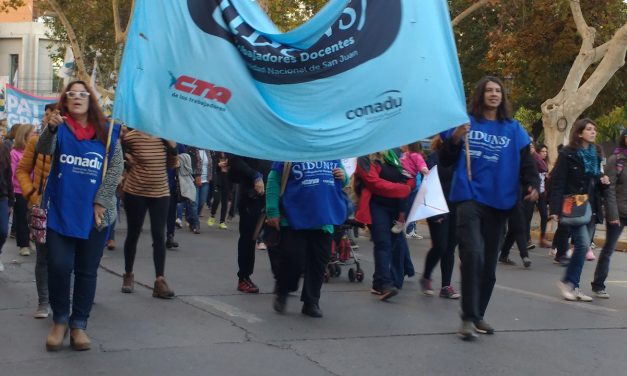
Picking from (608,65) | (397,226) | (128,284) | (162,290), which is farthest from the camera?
(608,65)

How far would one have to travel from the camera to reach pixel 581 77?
20.1 meters

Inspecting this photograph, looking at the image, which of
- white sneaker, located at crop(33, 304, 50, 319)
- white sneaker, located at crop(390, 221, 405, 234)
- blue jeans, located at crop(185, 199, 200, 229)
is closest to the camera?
white sneaker, located at crop(33, 304, 50, 319)

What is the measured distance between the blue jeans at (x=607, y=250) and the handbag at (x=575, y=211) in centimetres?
36

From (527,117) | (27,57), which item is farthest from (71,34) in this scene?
(27,57)

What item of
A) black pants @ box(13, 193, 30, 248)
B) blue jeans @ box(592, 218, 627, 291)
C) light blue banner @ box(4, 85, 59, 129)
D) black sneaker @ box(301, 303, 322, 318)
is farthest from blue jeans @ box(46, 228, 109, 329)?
light blue banner @ box(4, 85, 59, 129)

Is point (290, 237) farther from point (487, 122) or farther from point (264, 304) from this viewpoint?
point (487, 122)

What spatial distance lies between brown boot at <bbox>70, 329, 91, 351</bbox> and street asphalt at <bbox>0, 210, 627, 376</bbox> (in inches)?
2.1

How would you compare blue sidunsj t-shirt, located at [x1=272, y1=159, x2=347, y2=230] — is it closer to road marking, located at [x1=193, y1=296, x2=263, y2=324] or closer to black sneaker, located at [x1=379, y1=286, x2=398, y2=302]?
road marking, located at [x1=193, y1=296, x2=263, y2=324]

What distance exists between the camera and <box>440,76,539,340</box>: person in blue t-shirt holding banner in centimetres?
748

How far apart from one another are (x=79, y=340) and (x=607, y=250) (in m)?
5.77

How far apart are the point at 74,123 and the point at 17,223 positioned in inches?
245

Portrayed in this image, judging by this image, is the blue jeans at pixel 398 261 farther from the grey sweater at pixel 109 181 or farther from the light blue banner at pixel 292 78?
the grey sweater at pixel 109 181

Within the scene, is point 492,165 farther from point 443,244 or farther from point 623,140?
point 623,140

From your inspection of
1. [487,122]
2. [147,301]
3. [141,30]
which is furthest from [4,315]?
[487,122]
